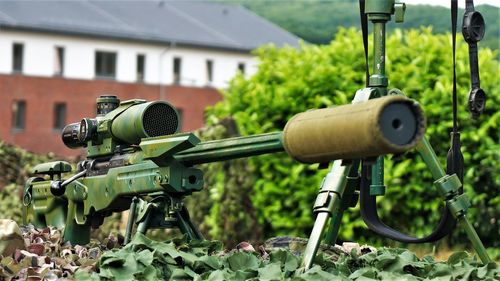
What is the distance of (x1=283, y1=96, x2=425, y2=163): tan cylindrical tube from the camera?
451cm

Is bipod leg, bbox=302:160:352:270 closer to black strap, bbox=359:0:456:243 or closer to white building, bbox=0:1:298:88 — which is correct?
black strap, bbox=359:0:456:243

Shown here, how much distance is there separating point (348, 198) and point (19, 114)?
51.9 metres

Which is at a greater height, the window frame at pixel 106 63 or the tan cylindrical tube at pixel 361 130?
the tan cylindrical tube at pixel 361 130

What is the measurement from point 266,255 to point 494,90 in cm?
752

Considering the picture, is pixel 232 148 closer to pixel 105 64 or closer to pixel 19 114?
pixel 19 114

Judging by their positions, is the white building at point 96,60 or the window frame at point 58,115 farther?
the window frame at point 58,115

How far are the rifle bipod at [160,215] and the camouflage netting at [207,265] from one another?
0.34 ft

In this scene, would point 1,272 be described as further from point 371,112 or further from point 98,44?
point 98,44

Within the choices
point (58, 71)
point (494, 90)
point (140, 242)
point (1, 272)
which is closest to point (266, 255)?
point (140, 242)

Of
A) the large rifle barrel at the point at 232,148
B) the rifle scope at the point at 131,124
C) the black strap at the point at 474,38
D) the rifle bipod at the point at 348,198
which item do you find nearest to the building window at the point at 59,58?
the rifle scope at the point at 131,124

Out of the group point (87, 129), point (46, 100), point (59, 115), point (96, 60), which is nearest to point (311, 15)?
point (96, 60)

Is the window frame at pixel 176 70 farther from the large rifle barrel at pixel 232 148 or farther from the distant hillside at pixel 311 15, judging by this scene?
the large rifle barrel at pixel 232 148

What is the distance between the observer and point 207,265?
5691 mm

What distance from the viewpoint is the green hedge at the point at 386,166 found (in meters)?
12.8
